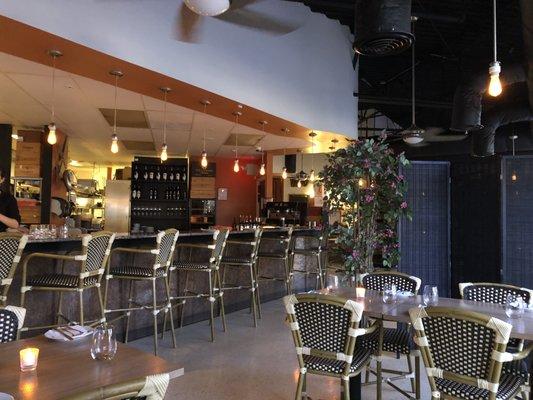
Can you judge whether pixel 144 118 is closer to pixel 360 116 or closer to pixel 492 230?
pixel 492 230

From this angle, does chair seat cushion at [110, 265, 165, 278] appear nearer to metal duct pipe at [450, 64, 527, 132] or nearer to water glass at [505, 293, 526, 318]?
water glass at [505, 293, 526, 318]

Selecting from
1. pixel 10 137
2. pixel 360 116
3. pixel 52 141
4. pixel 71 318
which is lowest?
pixel 71 318

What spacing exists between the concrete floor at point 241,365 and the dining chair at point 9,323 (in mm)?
1524

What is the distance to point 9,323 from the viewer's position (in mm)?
1983

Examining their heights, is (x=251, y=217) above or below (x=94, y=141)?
below

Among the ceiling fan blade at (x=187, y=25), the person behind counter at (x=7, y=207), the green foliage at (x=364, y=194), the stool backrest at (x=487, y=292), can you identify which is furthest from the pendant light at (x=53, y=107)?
the stool backrest at (x=487, y=292)

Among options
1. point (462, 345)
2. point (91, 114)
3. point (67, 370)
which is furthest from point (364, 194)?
point (91, 114)

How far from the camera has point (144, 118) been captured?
718cm

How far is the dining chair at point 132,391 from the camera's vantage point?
1.25 meters

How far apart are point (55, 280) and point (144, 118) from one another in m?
4.24

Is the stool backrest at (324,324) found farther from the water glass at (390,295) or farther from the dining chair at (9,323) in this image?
the dining chair at (9,323)

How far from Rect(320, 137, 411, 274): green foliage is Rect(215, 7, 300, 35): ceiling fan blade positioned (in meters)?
2.19

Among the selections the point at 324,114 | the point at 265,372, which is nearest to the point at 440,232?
the point at 324,114

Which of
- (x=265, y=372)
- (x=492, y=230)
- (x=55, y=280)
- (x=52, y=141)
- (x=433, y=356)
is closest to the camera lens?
(x=433, y=356)
